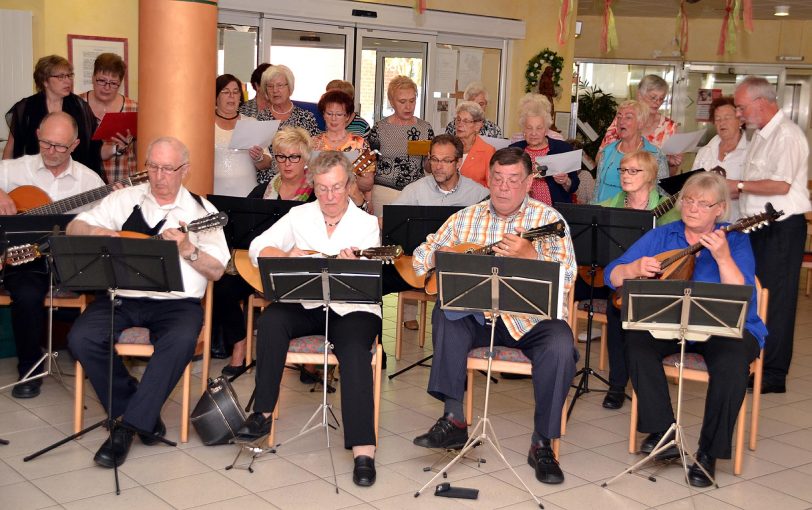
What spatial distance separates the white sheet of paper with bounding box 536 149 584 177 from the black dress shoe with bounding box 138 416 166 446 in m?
2.62

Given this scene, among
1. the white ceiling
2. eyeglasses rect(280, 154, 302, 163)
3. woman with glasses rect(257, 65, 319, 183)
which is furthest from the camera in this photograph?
the white ceiling

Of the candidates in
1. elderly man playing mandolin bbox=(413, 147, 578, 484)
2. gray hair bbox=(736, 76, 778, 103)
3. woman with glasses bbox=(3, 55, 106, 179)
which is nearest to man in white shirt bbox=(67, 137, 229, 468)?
elderly man playing mandolin bbox=(413, 147, 578, 484)

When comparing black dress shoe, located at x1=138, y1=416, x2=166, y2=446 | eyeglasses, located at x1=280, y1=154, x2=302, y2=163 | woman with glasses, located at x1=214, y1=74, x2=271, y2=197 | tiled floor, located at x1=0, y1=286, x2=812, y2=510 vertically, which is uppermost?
eyeglasses, located at x1=280, y1=154, x2=302, y2=163

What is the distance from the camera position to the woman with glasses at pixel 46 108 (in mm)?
5879

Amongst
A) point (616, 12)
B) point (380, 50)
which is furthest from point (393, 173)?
point (616, 12)

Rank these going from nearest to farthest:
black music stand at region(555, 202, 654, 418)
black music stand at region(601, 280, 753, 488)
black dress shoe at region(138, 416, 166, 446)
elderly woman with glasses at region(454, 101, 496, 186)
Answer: black music stand at region(601, 280, 753, 488) < black dress shoe at region(138, 416, 166, 446) < black music stand at region(555, 202, 654, 418) < elderly woman with glasses at region(454, 101, 496, 186)

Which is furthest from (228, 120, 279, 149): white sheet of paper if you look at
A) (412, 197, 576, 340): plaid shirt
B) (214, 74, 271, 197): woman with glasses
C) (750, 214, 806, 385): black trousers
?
(750, 214, 806, 385): black trousers

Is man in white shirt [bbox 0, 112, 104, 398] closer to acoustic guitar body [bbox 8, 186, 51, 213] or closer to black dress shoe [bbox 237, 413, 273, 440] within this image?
acoustic guitar body [bbox 8, 186, 51, 213]

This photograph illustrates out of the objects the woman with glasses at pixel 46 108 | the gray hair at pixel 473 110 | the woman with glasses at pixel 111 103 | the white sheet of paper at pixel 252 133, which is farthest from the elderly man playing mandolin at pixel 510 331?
the woman with glasses at pixel 46 108

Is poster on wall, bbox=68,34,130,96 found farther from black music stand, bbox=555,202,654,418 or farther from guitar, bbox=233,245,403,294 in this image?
black music stand, bbox=555,202,654,418

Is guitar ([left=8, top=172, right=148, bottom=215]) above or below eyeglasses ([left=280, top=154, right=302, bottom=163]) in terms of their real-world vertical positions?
below

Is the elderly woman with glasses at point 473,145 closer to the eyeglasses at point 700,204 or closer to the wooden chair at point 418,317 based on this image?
the wooden chair at point 418,317

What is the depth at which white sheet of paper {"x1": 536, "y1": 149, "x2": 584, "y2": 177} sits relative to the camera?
5.64 metres

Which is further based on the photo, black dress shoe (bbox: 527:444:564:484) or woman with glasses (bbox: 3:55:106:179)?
woman with glasses (bbox: 3:55:106:179)
